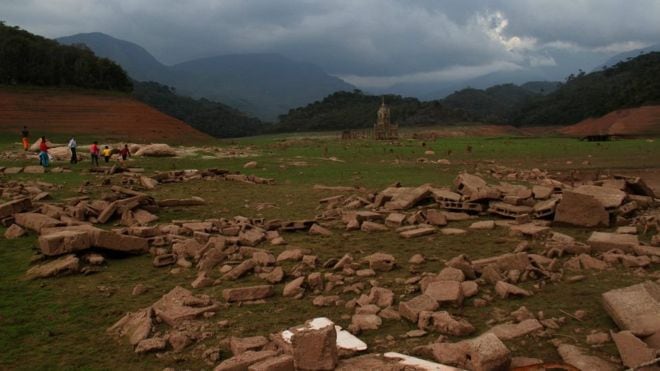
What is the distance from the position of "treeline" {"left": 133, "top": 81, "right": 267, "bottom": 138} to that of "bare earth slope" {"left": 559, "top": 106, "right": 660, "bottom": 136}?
187ft

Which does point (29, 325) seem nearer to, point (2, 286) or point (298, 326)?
point (2, 286)

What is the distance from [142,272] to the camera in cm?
823

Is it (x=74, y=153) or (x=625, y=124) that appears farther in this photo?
(x=625, y=124)

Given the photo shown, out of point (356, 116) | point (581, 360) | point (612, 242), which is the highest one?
point (356, 116)

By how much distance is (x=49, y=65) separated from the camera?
6059 cm

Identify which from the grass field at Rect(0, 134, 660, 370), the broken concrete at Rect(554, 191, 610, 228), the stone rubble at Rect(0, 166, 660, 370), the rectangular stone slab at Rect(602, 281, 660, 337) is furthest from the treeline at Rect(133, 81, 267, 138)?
the rectangular stone slab at Rect(602, 281, 660, 337)

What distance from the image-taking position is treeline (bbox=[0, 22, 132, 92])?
5719cm

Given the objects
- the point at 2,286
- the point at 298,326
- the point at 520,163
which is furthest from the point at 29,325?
the point at 520,163

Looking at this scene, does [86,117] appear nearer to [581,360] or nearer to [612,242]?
[612,242]

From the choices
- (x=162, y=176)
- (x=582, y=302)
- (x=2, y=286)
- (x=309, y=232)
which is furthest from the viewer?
(x=162, y=176)

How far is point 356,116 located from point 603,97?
1753 inches

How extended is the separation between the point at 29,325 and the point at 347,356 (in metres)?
3.90

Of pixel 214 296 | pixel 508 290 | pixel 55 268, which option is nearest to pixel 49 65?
pixel 55 268

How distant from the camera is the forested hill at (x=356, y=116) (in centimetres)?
10131
